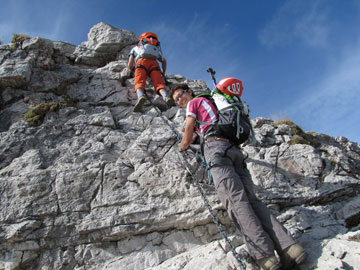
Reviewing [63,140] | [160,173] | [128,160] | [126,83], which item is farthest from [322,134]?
[63,140]

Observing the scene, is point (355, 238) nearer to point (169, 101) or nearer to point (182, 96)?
point (182, 96)

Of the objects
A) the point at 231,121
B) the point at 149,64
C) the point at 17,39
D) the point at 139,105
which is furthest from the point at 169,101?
the point at 17,39

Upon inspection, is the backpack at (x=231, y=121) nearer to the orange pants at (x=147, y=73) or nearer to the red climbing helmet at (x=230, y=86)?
the red climbing helmet at (x=230, y=86)

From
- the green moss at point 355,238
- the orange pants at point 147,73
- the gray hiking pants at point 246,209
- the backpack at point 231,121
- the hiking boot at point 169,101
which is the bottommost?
the green moss at point 355,238

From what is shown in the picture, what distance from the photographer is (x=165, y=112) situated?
1010 centimetres

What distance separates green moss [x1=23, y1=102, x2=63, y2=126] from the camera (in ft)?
27.3

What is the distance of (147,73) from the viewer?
11.1m

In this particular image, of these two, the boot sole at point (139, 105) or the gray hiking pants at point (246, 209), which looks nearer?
the gray hiking pants at point (246, 209)

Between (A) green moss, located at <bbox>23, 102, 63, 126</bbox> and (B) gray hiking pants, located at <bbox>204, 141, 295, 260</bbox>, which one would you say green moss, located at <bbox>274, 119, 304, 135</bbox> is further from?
(A) green moss, located at <bbox>23, 102, 63, 126</bbox>

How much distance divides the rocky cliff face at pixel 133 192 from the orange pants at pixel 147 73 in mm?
1460

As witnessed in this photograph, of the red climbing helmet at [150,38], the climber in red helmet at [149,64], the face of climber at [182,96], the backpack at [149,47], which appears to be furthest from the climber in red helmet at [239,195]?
the red climbing helmet at [150,38]

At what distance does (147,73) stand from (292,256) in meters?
8.66

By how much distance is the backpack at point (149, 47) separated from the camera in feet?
36.7

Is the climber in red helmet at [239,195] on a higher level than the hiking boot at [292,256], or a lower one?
higher
